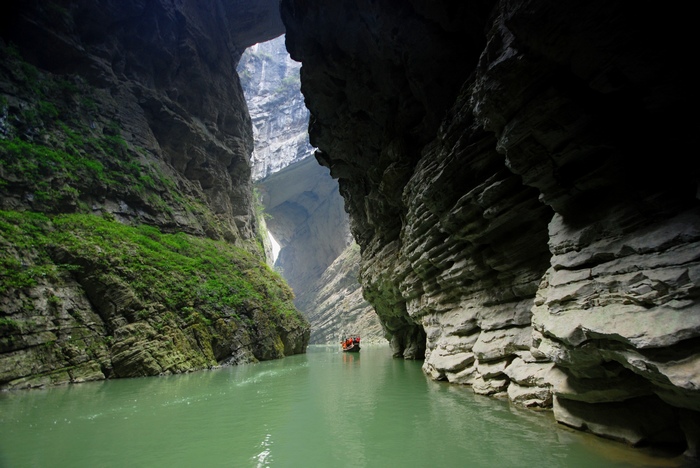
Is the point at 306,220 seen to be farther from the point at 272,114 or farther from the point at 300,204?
the point at 272,114

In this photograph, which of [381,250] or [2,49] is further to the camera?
[2,49]

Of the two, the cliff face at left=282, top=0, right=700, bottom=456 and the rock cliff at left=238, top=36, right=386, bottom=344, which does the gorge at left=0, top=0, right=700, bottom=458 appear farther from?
the rock cliff at left=238, top=36, right=386, bottom=344

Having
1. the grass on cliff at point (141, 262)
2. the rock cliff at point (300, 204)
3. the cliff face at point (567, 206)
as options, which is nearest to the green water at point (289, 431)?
the cliff face at point (567, 206)

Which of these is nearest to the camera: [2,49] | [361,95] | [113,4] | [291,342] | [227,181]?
[361,95]

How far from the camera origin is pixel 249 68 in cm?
8050

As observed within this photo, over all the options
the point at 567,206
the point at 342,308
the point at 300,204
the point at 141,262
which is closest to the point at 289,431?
the point at 567,206

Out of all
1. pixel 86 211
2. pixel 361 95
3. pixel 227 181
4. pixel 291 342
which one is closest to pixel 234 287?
pixel 291 342

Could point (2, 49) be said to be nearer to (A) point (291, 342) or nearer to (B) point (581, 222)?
(A) point (291, 342)

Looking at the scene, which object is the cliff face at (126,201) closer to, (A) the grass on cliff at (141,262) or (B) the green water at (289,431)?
(A) the grass on cliff at (141,262)

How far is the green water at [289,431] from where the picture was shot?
4.53 metres

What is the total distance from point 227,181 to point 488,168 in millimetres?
31343

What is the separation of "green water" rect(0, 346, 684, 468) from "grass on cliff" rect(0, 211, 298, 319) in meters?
6.04

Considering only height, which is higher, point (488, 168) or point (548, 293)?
point (488, 168)

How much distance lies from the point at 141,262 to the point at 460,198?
16388mm
